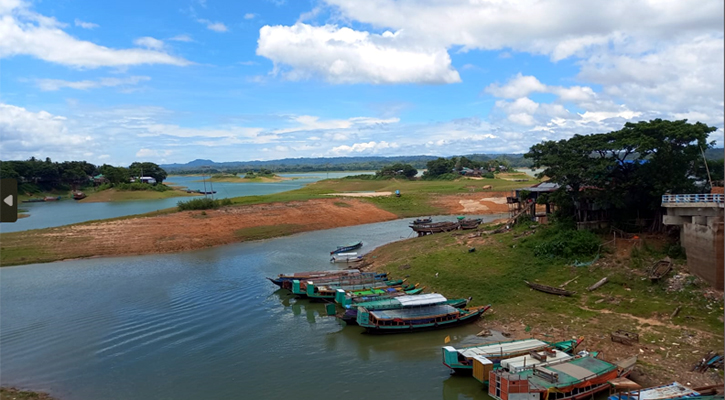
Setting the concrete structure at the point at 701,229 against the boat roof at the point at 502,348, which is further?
the concrete structure at the point at 701,229

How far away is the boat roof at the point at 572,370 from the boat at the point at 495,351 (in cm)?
141

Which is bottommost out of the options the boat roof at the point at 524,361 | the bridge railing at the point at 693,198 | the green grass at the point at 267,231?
the boat roof at the point at 524,361

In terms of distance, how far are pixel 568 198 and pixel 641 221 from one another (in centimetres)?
507

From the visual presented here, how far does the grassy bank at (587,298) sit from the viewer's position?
21.6 metres

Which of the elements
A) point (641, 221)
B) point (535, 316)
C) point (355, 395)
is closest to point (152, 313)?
point (355, 395)

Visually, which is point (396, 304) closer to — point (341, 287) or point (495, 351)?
point (341, 287)

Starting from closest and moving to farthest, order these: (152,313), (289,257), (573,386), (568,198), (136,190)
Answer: (573,386) → (152,313) → (568,198) → (289,257) → (136,190)

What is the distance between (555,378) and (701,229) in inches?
597

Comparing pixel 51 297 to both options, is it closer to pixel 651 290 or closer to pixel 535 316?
pixel 535 316

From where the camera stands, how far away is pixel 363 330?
26.8 meters

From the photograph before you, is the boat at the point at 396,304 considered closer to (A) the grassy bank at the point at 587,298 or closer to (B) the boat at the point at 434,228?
(A) the grassy bank at the point at 587,298
